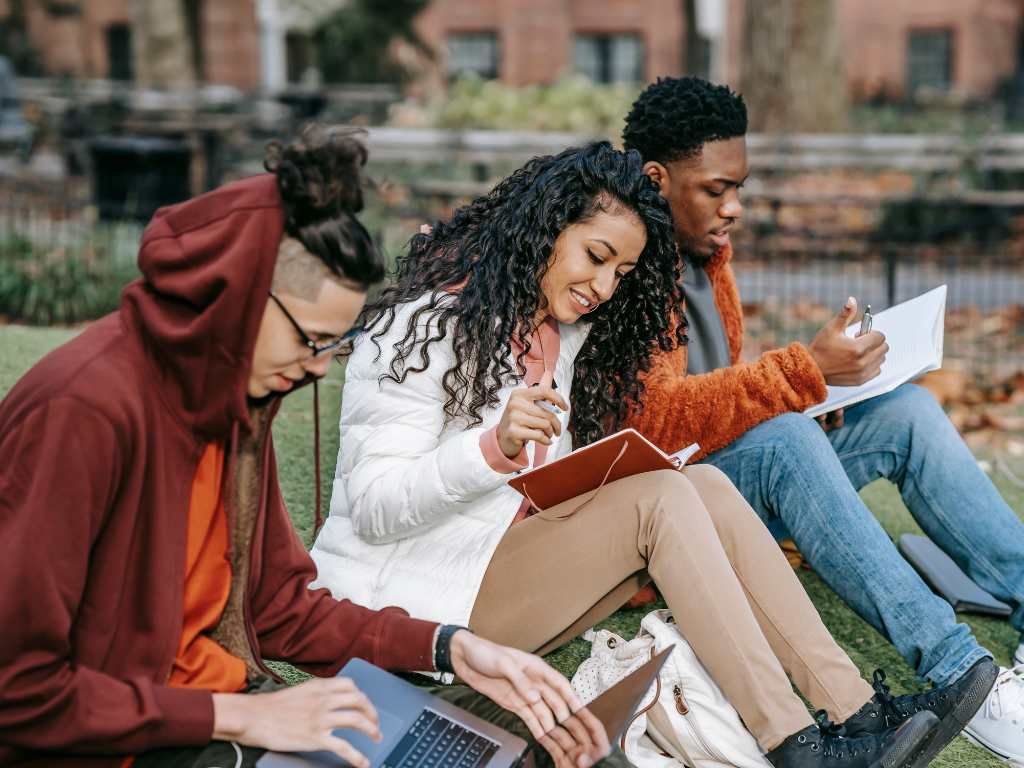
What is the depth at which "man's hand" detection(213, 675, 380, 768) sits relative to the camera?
204cm

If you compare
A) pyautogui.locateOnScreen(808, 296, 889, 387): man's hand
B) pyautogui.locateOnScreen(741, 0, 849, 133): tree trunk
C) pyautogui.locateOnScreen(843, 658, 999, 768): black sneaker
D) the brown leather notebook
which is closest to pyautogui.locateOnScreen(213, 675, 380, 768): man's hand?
the brown leather notebook

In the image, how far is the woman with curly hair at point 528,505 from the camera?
2.77 metres

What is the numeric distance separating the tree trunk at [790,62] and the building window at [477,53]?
14026 millimetres

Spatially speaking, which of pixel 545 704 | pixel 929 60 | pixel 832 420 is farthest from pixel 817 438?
pixel 929 60

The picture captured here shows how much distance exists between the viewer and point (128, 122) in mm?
13945

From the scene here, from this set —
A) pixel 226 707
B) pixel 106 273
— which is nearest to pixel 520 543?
pixel 226 707

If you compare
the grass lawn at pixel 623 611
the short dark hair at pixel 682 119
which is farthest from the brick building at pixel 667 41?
the short dark hair at pixel 682 119

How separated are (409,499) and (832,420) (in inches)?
59.2

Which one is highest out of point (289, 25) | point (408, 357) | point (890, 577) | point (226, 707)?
point (289, 25)

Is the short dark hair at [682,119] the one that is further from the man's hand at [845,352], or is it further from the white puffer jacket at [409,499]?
the white puffer jacket at [409,499]

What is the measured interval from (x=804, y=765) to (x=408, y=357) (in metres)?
A: 1.21

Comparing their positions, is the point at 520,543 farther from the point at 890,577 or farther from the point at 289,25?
the point at 289,25

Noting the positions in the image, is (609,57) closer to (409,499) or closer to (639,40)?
(639,40)

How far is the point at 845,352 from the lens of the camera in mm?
3363
